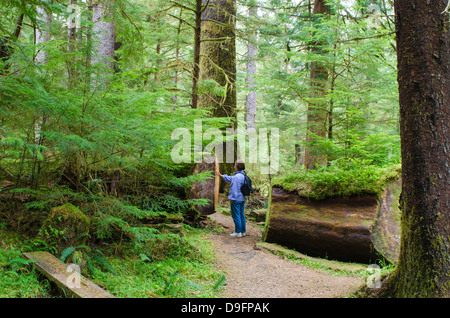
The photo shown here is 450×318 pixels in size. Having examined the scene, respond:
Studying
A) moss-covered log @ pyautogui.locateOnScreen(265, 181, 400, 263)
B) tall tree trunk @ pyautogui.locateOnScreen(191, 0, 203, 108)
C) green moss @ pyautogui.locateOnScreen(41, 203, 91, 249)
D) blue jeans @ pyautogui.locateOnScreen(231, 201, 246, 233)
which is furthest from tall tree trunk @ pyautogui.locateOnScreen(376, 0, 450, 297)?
tall tree trunk @ pyautogui.locateOnScreen(191, 0, 203, 108)

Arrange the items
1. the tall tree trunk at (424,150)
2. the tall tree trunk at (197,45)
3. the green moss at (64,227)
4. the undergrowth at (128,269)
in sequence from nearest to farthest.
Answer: the tall tree trunk at (424,150) → the undergrowth at (128,269) → the green moss at (64,227) → the tall tree trunk at (197,45)

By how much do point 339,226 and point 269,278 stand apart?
208 cm

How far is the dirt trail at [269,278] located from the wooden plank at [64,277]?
1.98m

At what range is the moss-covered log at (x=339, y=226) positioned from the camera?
19.7 feet

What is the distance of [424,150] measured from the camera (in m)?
3.23

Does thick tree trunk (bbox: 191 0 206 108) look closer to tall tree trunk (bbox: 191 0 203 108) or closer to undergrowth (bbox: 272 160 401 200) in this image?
tall tree trunk (bbox: 191 0 203 108)

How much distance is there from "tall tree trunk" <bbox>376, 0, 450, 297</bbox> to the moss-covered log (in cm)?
272

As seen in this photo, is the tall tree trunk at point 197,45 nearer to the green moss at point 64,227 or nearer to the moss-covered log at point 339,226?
the moss-covered log at point 339,226

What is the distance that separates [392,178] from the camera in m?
6.50

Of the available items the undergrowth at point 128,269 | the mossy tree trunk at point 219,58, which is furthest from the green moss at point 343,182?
the mossy tree trunk at point 219,58

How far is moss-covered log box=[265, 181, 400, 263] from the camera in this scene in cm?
601

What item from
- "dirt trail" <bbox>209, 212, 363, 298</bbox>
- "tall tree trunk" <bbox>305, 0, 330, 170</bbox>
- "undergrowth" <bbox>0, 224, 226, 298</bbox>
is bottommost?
"dirt trail" <bbox>209, 212, 363, 298</bbox>

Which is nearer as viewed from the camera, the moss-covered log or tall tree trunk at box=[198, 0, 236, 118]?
the moss-covered log
